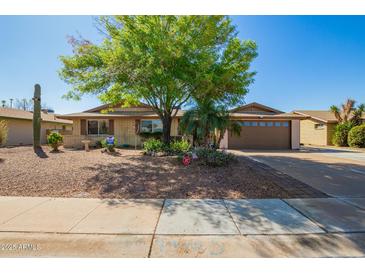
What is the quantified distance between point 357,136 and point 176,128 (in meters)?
17.0

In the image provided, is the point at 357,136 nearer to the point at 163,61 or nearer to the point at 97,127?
the point at 163,61

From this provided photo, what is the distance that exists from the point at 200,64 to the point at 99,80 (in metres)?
4.66

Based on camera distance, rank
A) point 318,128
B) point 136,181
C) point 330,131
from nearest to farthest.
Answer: point 136,181, point 330,131, point 318,128

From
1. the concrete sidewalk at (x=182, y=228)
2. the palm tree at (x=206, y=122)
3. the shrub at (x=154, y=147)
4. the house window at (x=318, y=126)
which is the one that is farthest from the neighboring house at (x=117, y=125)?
the house window at (x=318, y=126)

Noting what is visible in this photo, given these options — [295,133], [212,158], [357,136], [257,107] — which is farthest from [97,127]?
[357,136]

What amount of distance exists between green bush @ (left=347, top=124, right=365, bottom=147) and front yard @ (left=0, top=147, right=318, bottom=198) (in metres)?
17.3

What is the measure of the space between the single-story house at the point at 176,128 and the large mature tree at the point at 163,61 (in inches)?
240

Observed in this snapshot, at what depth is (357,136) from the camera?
18.2 m

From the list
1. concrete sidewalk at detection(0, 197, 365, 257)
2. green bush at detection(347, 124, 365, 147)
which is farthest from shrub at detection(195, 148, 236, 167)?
green bush at detection(347, 124, 365, 147)

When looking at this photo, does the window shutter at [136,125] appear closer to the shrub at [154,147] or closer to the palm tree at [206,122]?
the shrub at [154,147]

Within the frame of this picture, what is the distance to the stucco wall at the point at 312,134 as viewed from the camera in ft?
75.0

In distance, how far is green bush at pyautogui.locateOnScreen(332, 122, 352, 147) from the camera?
1983cm

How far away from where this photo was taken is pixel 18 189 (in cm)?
534
